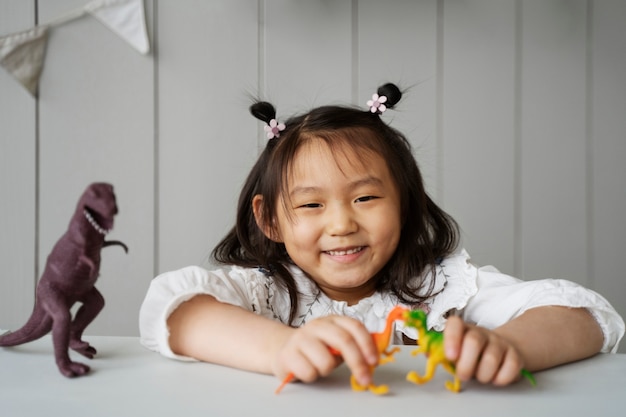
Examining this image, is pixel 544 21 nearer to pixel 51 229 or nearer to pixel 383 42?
pixel 383 42

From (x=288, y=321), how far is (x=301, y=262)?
0.10 m

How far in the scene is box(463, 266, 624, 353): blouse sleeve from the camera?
71cm

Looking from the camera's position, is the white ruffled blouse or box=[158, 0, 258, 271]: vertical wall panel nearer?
the white ruffled blouse

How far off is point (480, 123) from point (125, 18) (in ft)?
2.98

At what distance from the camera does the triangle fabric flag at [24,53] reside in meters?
1.36

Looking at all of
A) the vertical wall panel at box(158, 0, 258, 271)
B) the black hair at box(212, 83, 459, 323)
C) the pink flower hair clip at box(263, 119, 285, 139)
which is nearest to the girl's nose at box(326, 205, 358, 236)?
the black hair at box(212, 83, 459, 323)

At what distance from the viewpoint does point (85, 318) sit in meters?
0.56

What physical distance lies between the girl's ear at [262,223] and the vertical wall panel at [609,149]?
907mm

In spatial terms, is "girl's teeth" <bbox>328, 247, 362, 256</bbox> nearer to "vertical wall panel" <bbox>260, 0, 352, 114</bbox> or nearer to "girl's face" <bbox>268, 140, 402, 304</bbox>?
"girl's face" <bbox>268, 140, 402, 304</bbox>

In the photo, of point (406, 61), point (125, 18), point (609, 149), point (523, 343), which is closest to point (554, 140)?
point (609, 149)

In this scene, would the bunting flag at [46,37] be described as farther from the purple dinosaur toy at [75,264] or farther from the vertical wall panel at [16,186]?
the purple dinosaur toy at [75,264]

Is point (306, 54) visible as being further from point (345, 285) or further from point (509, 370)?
point (509, 370)

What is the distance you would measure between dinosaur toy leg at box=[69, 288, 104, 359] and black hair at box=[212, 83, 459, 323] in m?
0.44

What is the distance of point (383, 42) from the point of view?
4.66 feet
